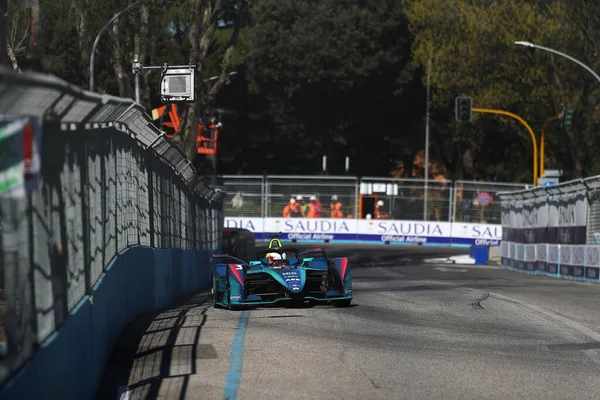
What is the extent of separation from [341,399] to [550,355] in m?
3.14

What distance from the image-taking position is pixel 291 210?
6016 cm

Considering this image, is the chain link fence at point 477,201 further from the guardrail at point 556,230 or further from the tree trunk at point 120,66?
the tree trunk at point 120,66

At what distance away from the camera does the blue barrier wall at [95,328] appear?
620 cm

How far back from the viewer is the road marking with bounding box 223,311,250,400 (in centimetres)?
835

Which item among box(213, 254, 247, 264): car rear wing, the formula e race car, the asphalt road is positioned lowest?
the asphalt road

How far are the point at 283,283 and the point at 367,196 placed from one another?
45.2 meters

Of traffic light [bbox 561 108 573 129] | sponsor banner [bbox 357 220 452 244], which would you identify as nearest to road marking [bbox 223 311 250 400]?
traffic light [bbox 561 108 573 129]

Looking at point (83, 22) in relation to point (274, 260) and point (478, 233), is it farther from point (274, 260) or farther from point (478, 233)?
point (478, 233)

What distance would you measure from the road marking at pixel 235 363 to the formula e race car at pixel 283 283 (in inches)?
75.8

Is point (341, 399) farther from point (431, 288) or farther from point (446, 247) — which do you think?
point (446, 247)

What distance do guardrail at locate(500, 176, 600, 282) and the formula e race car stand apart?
Answer: 46.4 ft

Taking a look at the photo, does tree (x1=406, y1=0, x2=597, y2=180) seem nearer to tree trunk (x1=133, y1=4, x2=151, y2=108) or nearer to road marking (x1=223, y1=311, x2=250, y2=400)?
tree trunk (x1=133, y1=4, x2=151, y2=108)

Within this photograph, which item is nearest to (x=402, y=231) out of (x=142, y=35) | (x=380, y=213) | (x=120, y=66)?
A: (x=380, y=213)

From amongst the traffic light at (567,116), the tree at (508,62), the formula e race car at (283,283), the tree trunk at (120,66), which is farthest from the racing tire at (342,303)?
the tree at (508,62)
